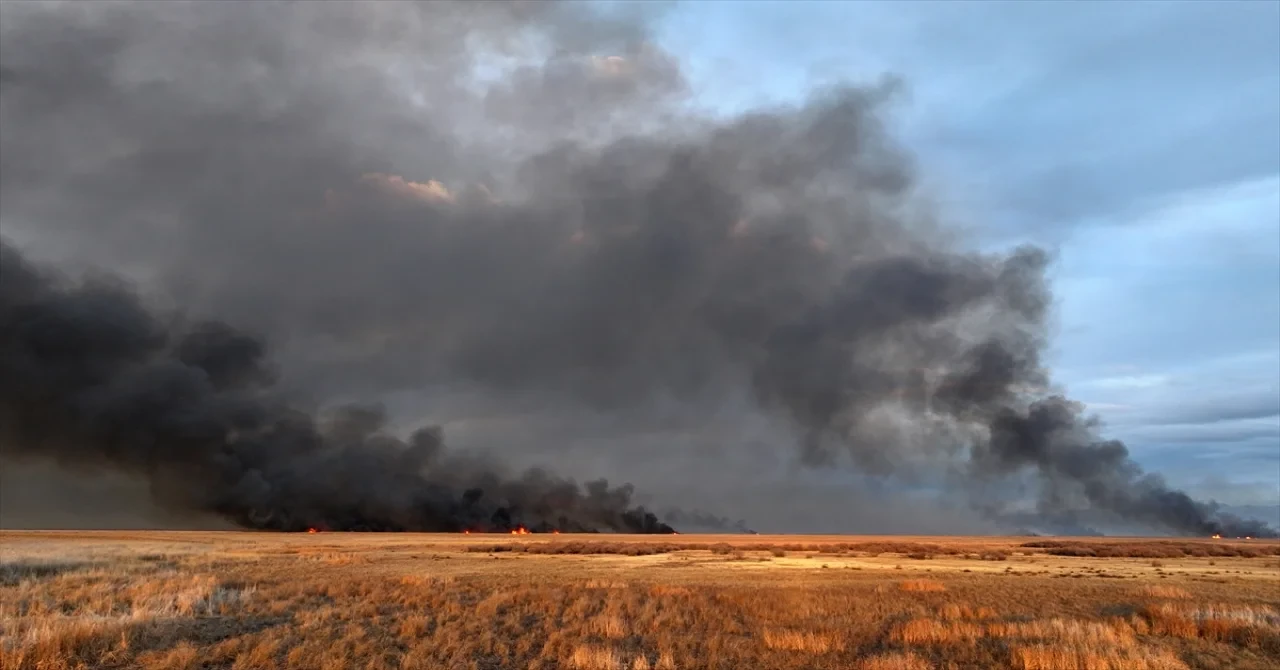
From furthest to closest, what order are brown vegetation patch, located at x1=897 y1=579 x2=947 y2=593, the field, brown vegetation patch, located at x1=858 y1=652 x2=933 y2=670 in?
brown vegetation patch, located at x1=897 y1=579 x2=947 y2=593 → the field → brown vegetation patch, located at x1=858 y1=652 x2=933 y2=670

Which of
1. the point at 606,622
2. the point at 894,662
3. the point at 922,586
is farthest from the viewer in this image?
the point at 922,586

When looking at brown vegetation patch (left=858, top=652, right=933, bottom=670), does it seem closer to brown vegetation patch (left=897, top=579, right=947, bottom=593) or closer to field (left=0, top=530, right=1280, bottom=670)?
field (left=0, top=530, right=1280, bottom=670)

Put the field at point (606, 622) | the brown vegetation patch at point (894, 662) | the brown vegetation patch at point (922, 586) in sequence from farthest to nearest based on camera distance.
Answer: the brown vegetation patch at point (922, 586) < the field at point (606, 622) < the brown vegetation patch at point (894, 662)

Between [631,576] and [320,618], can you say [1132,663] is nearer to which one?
[320,618]

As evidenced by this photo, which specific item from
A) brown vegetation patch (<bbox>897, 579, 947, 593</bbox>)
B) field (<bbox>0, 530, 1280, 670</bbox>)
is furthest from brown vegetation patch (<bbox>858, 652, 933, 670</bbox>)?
brown vegetation patch (<bbox>897, 579, 947, 593</bbox>)

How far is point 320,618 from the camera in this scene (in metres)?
23.0

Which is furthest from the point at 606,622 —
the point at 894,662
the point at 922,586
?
the point at 922,586

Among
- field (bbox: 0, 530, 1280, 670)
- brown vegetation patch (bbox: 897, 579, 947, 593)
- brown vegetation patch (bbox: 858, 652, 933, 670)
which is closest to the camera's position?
brown vegetation patch (bbox: 858, 652, 933, 670)

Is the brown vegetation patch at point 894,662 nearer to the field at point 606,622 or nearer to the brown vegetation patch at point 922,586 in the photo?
the field at point 606,622

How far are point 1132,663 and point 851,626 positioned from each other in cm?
834

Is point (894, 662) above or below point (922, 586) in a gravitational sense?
above

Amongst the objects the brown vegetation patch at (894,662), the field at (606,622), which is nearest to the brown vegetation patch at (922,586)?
the field at (606,622)

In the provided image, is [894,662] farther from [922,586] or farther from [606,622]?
[922,586]

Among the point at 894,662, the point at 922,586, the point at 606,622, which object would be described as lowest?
the point at 922,586
